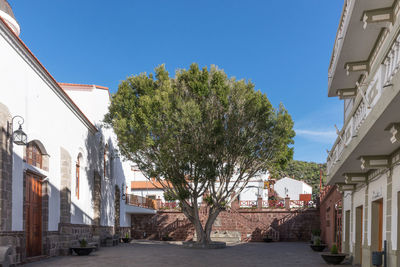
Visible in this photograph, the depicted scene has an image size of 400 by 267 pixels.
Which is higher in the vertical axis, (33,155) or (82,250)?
(33,155)

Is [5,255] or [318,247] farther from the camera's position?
[318,247]

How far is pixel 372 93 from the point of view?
24.5 feet

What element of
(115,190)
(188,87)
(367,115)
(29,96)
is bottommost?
(115,190)

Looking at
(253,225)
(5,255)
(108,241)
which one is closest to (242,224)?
(253,225)

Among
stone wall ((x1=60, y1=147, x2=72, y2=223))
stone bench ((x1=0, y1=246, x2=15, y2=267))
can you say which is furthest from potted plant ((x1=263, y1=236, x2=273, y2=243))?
stone bench ((x1=0, y1=246, x2=15, y2=267))

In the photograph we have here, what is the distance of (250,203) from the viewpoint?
34.8m

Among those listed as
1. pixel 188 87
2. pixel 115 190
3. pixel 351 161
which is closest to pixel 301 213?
pixel 115 190

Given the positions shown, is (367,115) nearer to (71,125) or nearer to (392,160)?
(392,160)

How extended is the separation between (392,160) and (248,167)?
12776 millimetres

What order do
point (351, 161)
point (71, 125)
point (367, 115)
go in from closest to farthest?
point (367, 115), point (351, 161), point (71, 125)

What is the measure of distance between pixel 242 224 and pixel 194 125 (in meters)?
16.2

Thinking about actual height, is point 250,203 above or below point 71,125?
below

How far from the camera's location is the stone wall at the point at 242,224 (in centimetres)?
3231

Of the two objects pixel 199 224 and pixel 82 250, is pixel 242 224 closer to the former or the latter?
pixel 199 224
